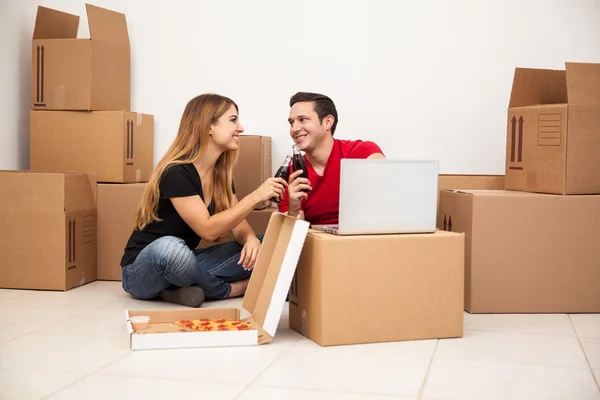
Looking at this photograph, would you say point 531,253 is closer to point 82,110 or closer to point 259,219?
point 259,219

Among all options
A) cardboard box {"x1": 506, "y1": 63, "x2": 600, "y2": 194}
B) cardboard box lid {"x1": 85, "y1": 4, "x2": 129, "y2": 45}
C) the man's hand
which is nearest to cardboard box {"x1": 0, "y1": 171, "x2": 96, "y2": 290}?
cardboard box lid {"x1": 85, "y1": 4, "x2": 129, "y2": 45}

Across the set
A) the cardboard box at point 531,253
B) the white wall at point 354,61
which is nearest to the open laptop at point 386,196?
the cardboard box at point 531,253

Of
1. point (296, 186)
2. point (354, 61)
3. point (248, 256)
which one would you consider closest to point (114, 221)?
point (248, 256)

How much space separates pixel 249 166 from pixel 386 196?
3.96 ft

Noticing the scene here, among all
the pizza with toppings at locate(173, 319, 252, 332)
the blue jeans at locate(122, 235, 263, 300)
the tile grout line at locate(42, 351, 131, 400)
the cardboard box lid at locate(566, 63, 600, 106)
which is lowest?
the tile grout line at locate(42, 351, 131, 400)

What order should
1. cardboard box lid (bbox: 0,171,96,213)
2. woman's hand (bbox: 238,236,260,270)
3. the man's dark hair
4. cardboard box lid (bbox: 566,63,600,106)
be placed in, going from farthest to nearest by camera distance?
cardboard box lid (bbox: 0,171,96,213) → the man's dark hair → woman's hand (bbox: 238,236,260,270) → cardboard box lid (bbox: 566,63,600,106)

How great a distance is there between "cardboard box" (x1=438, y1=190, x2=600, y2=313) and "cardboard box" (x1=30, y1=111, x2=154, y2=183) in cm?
153

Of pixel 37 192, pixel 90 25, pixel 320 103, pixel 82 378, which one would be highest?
pixel 90 25

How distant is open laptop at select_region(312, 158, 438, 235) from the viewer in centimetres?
215

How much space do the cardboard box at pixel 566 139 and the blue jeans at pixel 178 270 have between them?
1.18 m

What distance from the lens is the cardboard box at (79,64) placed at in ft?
10.7

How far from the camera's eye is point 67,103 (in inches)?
129

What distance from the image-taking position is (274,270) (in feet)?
7.45

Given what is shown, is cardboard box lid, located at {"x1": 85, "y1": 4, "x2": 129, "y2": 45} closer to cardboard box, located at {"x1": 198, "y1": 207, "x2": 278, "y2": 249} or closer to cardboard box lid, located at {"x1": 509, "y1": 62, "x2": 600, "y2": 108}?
cardboard box, located at {"x1": 198, "y1": 207, "x2": 278, "y2": 249}
